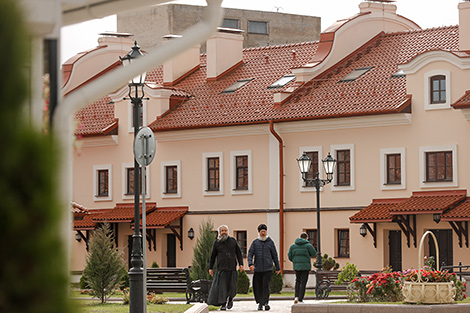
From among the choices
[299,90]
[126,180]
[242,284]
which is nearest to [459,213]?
[242,284]

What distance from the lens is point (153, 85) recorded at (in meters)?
45.1

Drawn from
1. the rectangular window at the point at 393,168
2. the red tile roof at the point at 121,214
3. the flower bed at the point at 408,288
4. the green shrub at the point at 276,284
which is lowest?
the green shrub at the point at 276,284

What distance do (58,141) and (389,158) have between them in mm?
35756

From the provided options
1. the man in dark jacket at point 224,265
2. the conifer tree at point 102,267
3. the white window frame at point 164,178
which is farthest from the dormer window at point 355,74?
the man in dark jacket at point 224,265

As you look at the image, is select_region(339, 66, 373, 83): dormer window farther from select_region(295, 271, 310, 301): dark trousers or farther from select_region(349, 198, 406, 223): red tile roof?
select_region(295, 271, 310, 301): dark trousers

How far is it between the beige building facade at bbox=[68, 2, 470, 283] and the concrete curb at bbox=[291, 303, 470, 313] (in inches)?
676

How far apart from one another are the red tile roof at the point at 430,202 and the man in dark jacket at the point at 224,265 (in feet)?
51.1

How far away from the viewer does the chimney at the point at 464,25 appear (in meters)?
38.0

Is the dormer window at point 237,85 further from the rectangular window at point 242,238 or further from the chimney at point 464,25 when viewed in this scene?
the chimney at point 464,25

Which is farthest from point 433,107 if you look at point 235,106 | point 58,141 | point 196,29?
point 58,141

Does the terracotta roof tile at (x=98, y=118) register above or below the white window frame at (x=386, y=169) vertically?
above

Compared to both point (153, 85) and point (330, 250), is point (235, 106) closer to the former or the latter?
point (153, 85)

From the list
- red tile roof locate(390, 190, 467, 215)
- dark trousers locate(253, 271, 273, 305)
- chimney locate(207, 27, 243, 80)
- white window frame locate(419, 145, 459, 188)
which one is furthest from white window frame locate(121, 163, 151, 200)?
dark trousers locate(253, 271, 273, 305)

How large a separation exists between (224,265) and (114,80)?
15.4m
